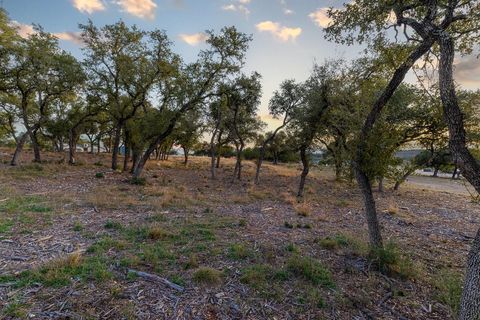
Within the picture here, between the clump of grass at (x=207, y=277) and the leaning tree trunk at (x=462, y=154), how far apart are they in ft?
12.8

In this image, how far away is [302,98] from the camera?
16.9m

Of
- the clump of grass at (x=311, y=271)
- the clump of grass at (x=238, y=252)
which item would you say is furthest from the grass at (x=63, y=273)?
the clump of grass at (x=311, y=271)

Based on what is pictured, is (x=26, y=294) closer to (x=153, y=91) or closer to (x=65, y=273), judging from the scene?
(x=65, y=273)

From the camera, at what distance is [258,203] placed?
44.4ft

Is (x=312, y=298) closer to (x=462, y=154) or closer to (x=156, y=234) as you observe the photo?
(x=462, y=154)

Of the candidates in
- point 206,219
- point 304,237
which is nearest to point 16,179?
point 206,219

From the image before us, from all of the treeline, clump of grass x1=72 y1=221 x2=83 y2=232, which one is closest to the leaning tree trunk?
the treeline

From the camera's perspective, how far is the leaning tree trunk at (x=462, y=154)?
12.6 ft

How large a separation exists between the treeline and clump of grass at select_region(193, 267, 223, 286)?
3.91 m

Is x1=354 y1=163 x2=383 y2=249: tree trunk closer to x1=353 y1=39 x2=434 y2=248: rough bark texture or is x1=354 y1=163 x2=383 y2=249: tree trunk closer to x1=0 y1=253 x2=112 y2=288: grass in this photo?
x1=353 y1=39 x2=434 y2=248: rough bark texture

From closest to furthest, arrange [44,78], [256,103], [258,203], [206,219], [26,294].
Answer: [26,294] < [206,219] < [258,203] < [44,78] < [256,103]

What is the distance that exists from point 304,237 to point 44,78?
67.6ft

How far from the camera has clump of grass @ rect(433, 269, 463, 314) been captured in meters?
4.69

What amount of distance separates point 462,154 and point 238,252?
15.3 feet
